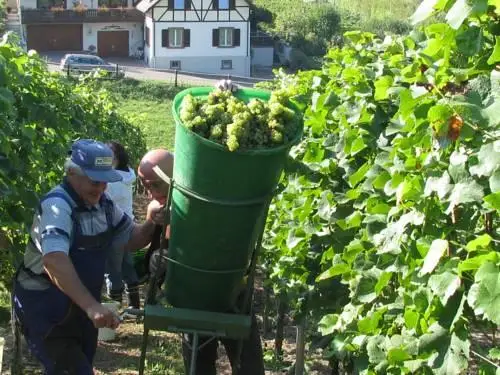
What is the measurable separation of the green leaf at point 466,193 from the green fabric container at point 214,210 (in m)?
1.28

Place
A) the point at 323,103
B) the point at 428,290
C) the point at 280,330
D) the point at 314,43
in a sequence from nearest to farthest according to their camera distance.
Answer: the point at 428,290 → the point at 323,103 → the point at 280,330 → the point at 314,43

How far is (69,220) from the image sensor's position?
3.91m

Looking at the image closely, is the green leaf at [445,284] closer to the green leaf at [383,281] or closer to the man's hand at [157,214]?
the green leaf at [383,281]

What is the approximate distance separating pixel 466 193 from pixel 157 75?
116ft

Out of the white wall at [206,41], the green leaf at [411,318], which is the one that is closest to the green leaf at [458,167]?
the green leaf at [411,318]

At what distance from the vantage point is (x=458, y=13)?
2.12 meters

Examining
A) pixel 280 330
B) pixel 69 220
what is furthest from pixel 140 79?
pixel 69 220

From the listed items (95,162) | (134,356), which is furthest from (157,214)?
(134,356)

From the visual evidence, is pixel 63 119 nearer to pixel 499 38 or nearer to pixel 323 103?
pixel 323 103

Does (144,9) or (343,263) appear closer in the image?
(343,263)

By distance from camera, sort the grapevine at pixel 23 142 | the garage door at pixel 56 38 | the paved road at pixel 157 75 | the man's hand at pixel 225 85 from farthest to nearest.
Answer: the garage door at pixel 56 38 < the paved road at pixel 157 75 < the grapevine at pixel 23 142 < the man's hand at pixel 225 85

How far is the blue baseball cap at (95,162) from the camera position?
3963mm

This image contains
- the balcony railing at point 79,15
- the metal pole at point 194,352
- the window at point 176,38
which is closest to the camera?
the metal pole at point 194,352

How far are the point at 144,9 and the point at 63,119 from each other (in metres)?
36.0
